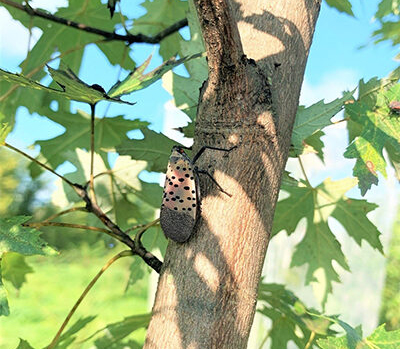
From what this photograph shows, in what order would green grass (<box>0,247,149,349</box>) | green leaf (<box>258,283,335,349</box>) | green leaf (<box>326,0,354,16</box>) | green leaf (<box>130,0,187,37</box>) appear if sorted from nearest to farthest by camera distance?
green leaf (<box>258,283,335,349</box>) → green leaf (<box>326,0,354,16</box>) → green leaf (<box>130,0,187,37</box>) → green grass (<box>0,247,149,349</box>)

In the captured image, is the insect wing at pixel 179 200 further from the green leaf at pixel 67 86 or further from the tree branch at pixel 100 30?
the tree branch at pixel 100 30

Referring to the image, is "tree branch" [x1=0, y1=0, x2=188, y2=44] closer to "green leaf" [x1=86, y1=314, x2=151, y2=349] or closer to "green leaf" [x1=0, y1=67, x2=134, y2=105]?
"green leaf" [x1=0, y1=67, x2=134, y2=105]

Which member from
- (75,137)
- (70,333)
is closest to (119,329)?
(70,333)

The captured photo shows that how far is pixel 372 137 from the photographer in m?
0.65

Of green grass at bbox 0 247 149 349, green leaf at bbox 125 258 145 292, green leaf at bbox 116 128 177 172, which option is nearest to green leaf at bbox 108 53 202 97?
green leaf at bbox 116 128 177 172

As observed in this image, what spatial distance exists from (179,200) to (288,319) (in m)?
0.42

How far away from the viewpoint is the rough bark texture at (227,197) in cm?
53

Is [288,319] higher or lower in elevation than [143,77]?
lower

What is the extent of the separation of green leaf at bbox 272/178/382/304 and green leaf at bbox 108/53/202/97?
38 cm

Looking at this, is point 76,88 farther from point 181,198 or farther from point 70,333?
point 70,333

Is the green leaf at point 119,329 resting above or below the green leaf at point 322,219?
below

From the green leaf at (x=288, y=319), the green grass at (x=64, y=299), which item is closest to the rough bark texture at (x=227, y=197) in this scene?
the green leaf at (x=288, y=319)

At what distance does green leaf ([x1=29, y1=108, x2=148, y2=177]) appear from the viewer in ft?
3.32

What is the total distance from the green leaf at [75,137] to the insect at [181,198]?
412 mm
